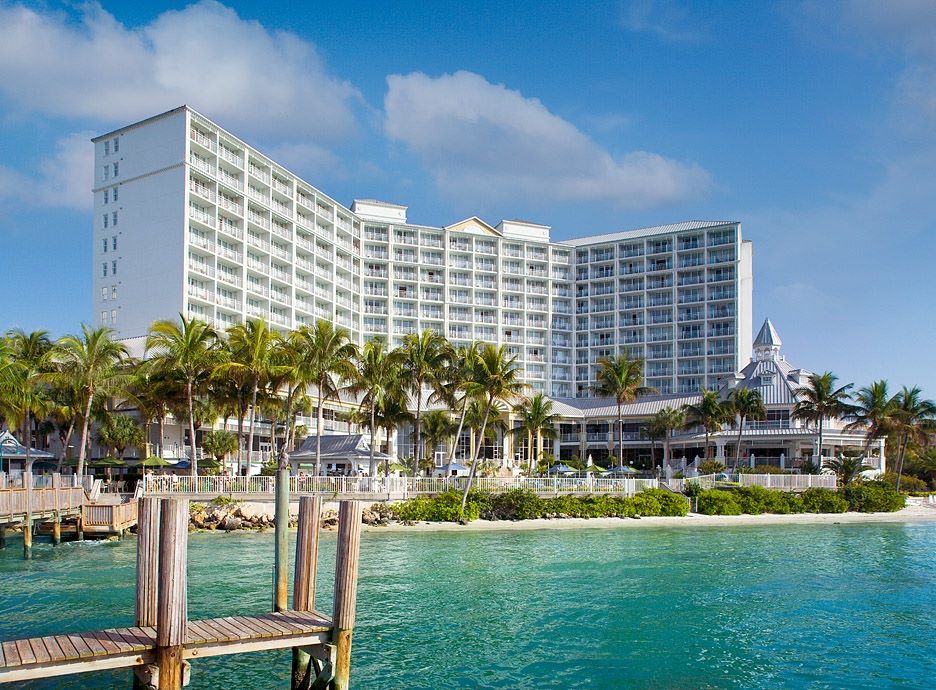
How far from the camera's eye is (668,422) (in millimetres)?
75875

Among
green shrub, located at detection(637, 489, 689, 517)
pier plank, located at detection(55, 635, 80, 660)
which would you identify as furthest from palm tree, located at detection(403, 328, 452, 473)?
pier plank, located at detection(55, 635, 80, 660)

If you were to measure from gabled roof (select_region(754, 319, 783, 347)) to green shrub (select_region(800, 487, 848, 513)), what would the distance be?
91.8ft

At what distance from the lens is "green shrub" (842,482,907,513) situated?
181ft

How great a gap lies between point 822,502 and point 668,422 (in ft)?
73.2

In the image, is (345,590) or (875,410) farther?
(875,410)

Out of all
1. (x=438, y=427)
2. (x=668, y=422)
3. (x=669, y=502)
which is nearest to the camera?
(x=669, y=502)

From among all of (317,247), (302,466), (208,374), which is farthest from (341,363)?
(317,247)

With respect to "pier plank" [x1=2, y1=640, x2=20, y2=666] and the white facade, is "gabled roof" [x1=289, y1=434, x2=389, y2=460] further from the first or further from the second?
"pier plank" [x1=2, y1=640, x2=20, y2=666]

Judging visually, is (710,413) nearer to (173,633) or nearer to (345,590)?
(345,590)

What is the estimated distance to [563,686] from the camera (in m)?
15.8

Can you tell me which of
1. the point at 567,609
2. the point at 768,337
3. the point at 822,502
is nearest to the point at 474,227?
the point at 768,337

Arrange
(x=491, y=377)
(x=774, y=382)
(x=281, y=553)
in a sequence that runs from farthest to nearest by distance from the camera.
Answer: (x=774, y=382), (x=491, y=377), (x=281, y=553)

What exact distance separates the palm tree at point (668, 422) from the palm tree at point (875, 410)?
47.9 feet

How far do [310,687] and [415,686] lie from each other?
2.49 m
